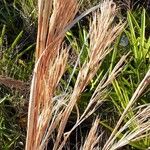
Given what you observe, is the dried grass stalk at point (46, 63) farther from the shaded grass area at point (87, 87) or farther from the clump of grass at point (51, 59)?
the shaded grass area at point (87, 87)

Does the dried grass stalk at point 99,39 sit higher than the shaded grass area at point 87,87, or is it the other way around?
the dried grass stalk at point 99,39

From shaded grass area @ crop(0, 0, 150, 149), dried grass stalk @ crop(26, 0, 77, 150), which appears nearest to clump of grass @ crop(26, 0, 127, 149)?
dried grass stalk @ crop(26, 0, 77, 150)

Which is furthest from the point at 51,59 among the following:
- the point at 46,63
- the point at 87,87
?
the point at 87,87

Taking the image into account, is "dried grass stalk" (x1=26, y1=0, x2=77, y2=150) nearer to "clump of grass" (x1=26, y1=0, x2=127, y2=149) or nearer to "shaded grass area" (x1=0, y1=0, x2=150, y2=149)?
"clump of grass" (x1=26, y1=0, x2=127, y2=149)

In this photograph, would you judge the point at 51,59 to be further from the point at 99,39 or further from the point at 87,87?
the point at 87,87

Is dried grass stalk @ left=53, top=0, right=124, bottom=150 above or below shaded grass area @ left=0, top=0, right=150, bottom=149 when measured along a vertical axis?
above

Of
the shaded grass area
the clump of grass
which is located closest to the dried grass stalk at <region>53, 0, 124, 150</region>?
the clump of grass

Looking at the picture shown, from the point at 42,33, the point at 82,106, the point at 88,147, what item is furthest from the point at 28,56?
the point at 42,33

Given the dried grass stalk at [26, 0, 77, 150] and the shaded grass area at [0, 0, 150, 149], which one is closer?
the dried grass stalk at [26, 0, 77, 150]

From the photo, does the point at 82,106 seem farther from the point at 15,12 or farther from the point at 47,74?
the point at 47,74

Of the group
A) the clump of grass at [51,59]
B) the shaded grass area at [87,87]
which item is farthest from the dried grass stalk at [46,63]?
the shaded grass area at [87,87]

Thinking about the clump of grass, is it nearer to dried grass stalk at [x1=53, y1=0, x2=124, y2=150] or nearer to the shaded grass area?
dried grass stalk at [x1=53, y1=0, x2=124, y2=150]

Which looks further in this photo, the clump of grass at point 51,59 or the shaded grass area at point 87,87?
the shaded grass area at point 87,87

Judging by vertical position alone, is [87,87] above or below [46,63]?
below
